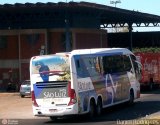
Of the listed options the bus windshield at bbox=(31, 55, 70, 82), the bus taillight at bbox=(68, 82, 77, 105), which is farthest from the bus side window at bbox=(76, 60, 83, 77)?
the bus taillight at bbox=(68, 82, 77, 105)

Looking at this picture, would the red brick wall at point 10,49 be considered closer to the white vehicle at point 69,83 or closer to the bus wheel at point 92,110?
the white vehicle at point 69,83

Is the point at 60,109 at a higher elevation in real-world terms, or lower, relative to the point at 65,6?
lower

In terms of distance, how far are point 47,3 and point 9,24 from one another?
814cm

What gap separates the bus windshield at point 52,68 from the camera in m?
24.1

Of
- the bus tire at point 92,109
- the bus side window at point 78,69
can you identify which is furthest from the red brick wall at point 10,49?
the bus side window at point 78,69

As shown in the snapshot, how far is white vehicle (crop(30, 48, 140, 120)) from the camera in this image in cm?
2403

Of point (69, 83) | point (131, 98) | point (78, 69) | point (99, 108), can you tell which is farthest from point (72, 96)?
point (131, 98)

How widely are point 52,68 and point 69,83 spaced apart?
3.41ft

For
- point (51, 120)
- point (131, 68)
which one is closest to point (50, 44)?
point (131, 68)

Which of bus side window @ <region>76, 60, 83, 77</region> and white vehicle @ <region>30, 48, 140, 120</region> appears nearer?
white vehicle @ <region>30, 48, 140, 120</region>

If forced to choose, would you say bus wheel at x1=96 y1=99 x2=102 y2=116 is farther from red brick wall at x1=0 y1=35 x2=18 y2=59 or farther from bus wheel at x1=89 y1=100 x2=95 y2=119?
red brick wall at x1=0 y1=35 x2=18 y2=59

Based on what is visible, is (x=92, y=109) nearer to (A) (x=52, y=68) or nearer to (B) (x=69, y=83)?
(B) (x=69, y=83)

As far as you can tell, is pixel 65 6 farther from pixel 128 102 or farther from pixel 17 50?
pixel 128 102

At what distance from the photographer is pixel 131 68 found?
3117 centimetres
